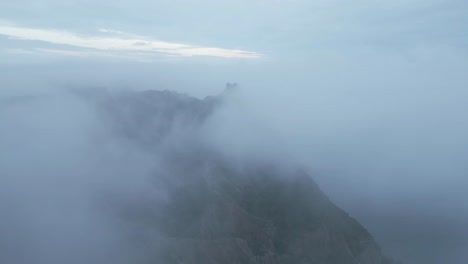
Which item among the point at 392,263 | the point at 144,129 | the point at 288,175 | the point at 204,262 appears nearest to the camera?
the point at 204,262

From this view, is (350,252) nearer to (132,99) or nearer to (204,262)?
(204,262)

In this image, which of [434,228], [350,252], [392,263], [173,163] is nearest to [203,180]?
[173,163]

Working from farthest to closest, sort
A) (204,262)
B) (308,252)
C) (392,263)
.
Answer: (392,263) → (308,252) → (204,262)

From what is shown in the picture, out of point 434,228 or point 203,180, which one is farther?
point 434,228

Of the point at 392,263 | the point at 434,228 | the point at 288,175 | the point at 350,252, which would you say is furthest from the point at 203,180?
the point at 434,228

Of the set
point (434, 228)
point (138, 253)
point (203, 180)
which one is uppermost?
point (203, 180)

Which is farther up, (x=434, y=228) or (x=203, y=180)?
(x=203, y=180)

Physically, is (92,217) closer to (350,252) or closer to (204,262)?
(204,262)
